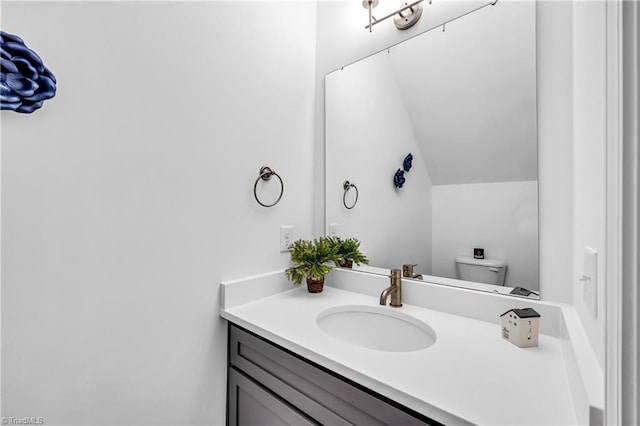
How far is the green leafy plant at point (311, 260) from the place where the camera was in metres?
1.26

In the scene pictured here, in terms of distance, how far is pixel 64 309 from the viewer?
78 centimetres

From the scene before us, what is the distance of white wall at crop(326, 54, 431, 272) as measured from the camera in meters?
1.24

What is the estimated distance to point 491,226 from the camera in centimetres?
105

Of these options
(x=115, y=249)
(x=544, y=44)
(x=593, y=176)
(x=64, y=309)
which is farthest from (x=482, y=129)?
(x=64, y=309)

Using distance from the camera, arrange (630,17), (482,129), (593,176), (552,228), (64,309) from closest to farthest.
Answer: (630,17) → (593,176) → (64,309) → (552,228) → (482,129)

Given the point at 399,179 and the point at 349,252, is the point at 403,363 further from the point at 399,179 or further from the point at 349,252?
the point at 399,179

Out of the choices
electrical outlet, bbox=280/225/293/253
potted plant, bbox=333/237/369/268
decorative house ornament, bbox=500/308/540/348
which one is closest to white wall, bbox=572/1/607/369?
decorative house ornament, bbox=500/308/540/348

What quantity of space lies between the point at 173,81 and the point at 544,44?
1184 millimetres

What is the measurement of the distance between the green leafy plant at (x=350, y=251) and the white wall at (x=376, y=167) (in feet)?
0.11

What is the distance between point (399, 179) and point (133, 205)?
39.5 inches

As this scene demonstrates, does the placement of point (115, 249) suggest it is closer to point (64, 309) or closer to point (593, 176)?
point (64, 309)

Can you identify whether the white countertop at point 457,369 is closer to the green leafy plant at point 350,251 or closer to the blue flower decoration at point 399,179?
the green leafy plant at point 350,251

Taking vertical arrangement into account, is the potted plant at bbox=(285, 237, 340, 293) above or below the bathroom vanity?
above

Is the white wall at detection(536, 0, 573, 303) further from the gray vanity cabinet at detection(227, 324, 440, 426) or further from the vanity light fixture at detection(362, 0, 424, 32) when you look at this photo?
the gray vanity cabinet at detection(227, 324, 440, 426)
